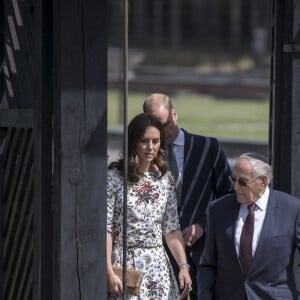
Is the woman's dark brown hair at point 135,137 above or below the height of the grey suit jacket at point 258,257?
above

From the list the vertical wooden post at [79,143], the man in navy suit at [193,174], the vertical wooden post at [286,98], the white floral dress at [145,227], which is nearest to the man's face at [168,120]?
the man in navy suit at [193,174]

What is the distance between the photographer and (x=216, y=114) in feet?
135

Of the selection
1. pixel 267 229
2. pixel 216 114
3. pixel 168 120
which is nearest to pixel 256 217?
pixel 267 229

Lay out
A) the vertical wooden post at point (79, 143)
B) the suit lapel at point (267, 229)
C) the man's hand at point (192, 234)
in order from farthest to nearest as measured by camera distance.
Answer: the man's hand at point (192, 234) < the suit lapel at point (267, 229) < the vertical wooden post at point (79, 143)

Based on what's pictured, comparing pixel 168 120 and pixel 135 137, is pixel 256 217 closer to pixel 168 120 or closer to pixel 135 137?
pixel 135 137

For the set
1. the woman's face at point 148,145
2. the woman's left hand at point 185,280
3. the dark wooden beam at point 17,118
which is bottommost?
the woman's left hand at point 185,280

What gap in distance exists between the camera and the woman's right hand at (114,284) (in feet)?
19.9

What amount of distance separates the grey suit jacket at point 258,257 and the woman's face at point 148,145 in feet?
1.57

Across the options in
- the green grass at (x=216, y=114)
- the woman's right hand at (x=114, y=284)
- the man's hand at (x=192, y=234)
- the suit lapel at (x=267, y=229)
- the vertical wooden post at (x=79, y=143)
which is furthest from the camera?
the green grass at (x=216, y=114)

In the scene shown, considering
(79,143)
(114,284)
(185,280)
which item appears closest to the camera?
(79,143)

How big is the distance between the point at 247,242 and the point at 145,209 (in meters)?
0.67

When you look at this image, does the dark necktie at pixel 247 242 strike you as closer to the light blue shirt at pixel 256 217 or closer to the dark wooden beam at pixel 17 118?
the light blue shirt at pixel 256 217

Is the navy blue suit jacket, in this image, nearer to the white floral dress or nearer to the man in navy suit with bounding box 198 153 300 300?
the white floral dress

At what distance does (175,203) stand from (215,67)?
56567 mm
